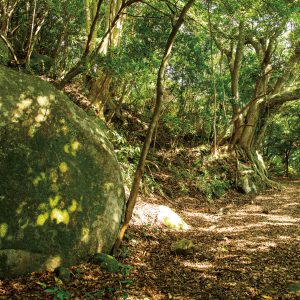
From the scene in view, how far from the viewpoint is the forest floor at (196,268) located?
3.84m

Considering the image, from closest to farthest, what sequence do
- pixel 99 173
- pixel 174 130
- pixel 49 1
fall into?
pixel 99 173 → pixel 49 1 → pixel 174 130

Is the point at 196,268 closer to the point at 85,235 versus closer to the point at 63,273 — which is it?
the point at 85,235

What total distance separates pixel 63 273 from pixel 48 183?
3.95 feet

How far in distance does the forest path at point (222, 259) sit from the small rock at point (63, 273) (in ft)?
2.95

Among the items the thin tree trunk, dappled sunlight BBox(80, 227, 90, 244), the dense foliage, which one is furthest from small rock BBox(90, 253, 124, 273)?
the dense foliage

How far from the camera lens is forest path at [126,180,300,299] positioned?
407cm

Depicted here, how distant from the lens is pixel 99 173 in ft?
16.4

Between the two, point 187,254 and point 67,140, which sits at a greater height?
point 67,140

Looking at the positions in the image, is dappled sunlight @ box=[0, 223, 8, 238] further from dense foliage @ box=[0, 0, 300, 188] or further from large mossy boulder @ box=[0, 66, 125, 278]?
dense foliage @ box=[0, 0, 300, 188]

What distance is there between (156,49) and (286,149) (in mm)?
20107

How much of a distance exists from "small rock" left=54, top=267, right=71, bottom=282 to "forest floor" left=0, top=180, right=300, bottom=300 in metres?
0.07

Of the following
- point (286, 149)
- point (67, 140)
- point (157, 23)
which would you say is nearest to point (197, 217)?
point (67, 140)

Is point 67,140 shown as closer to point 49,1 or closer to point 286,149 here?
point 49,1

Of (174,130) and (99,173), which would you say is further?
(174,130)
